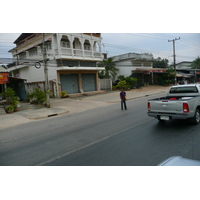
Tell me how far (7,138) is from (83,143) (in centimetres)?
351

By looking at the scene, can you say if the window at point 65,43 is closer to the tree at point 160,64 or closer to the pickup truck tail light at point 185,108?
the pickup truck tail light at point 185,108

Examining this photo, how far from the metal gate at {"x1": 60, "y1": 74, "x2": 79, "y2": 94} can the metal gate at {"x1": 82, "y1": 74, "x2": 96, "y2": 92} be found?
4.57ft

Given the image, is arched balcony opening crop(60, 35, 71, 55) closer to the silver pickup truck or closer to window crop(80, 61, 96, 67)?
window crop(80, 61, 96, 67)

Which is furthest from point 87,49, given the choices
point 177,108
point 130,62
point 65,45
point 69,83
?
point 177,108

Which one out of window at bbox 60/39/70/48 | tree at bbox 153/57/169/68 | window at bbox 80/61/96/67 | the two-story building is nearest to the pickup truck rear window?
the two-story building

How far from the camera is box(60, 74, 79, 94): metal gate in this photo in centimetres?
2416

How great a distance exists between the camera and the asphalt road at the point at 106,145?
4.64 metres

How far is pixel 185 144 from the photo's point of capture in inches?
208

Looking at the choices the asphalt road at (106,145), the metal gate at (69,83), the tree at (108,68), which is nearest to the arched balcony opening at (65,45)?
the metal gate at (69,83)

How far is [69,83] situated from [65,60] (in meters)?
3.15

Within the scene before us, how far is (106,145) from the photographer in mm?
5676

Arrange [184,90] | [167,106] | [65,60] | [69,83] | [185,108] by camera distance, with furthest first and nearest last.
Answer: [69,83]
[65,60]
[184,90]
[167,106]
[185,108]

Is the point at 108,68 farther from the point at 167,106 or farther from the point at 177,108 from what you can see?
the point at 177,108

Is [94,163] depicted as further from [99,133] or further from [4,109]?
[4,109]
